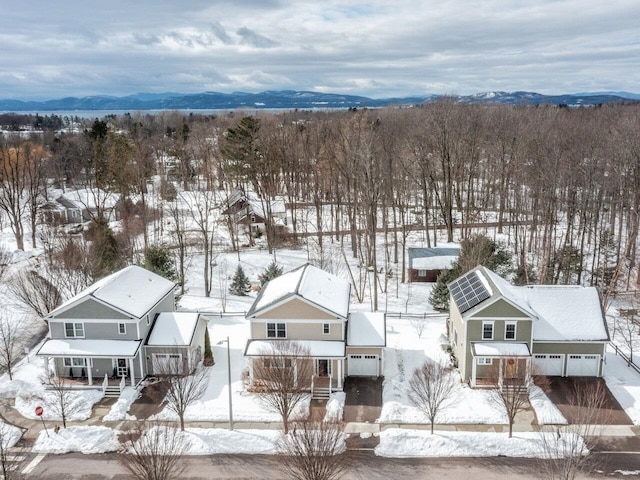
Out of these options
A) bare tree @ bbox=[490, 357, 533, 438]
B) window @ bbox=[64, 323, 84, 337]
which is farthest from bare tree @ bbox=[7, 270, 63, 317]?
bare tree @ bbox=[490, 357, 533, 438]

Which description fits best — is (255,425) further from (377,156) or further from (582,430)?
(377,156)

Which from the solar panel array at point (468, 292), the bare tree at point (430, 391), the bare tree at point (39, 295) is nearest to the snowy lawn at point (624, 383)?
the solar panel array at point (468, 292)

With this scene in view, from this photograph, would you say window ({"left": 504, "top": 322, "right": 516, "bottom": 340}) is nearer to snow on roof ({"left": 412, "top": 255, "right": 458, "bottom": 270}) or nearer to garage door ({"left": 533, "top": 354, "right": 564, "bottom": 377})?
garage door ({"left": 533, "top": 354, "right": 564, "bottom": 377})

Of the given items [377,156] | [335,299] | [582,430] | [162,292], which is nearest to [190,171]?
[377,156]

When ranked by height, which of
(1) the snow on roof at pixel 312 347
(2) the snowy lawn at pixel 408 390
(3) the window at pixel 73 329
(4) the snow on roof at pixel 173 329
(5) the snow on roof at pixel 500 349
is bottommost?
(2) the snowy lawn at pixel 408 390

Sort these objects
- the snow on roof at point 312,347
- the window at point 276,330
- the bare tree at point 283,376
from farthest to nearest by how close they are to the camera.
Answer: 1. the window at point 276,330
2. the snow on roof at point 312,347
3. the bare tree at point 283,376

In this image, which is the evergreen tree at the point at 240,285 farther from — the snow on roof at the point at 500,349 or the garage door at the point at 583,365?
the garage door at the point at 583,365

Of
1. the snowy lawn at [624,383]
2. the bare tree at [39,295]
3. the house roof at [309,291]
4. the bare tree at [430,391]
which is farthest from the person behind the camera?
the bare tree at [39,295]

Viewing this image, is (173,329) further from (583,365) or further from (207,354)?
(583,365)
